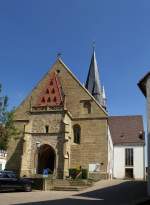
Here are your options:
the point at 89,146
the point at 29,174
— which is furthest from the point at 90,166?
the point at 29,174

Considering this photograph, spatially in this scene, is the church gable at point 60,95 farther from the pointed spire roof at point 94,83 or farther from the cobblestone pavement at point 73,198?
the cobblestone pavement at point 73,198

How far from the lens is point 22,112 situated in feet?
132

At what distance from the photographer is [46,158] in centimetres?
3934

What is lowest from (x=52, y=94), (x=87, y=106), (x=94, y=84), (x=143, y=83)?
(x=143, y=83)

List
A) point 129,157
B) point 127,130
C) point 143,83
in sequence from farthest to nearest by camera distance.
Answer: point 127,130, point 129,157, point 143,83

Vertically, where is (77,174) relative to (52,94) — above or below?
below

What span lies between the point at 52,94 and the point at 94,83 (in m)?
16.5

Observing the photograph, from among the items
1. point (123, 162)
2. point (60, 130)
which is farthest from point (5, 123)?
point (123, 162)

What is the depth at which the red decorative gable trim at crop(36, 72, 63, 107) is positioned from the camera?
39188 millimetres

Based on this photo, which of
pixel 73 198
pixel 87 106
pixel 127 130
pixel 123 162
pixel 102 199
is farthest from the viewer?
pixel 127 130

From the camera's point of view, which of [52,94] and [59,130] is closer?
[59,130]

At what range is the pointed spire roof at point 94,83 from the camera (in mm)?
53812

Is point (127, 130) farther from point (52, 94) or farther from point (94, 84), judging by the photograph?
point (52, 94)

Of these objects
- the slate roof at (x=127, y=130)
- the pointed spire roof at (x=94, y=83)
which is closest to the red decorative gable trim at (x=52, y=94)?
the pointed spire roof at (x=94, y=83)
